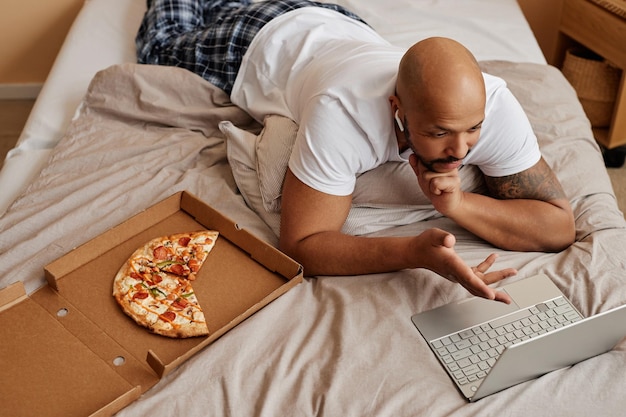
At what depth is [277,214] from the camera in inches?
63.7

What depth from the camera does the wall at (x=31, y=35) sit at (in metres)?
2.85

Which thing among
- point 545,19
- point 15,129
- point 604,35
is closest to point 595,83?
point 604,35

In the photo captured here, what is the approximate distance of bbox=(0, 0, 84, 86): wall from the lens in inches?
112

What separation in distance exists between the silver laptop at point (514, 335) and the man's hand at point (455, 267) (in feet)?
0.18

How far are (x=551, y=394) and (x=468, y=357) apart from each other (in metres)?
0.15

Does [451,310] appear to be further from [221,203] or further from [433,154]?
[221,203]

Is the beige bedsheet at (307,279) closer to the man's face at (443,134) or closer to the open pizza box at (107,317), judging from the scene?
the open pizza box at (107,317)

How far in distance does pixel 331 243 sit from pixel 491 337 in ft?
1.17

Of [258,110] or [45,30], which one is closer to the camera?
[258,110]

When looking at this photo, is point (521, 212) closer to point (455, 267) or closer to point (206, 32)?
point (455, 267)

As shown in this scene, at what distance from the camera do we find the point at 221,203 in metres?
1.67

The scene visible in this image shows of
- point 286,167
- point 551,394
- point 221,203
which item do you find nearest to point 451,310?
point 551,394

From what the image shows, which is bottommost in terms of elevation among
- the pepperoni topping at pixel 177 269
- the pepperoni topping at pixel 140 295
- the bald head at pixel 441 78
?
the pepperoni topping at pixel 140 295

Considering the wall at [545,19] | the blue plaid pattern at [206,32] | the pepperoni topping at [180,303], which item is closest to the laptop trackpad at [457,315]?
the pepperoni topping at [180,303]
